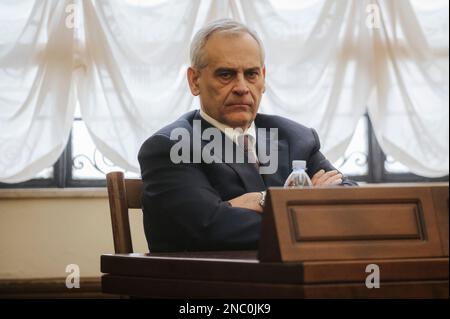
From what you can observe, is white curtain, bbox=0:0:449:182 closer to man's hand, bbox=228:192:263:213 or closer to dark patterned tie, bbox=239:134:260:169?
dark patterned tie, bbox=239:134:260:169

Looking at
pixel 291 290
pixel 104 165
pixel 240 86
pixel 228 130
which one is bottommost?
pixel 291 290

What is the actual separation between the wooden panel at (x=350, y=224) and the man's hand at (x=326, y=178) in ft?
3.46

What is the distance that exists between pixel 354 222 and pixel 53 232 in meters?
3.48

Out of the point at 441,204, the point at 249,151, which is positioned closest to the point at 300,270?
the point at 441,204

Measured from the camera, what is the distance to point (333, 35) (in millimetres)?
4695

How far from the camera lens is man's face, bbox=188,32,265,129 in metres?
2.61

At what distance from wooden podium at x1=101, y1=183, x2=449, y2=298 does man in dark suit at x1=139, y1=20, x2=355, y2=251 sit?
0.57m

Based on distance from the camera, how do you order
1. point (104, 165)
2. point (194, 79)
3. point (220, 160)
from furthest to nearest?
1. point (104, 165)
2. point (194, 79)
3. point (220, 160)

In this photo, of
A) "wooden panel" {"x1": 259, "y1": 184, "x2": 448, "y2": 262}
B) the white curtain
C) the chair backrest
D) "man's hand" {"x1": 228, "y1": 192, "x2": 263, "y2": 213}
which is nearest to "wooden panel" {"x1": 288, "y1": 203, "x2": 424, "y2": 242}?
"wooden panel" {"x1": 259, "y1": 184, "x2": 448, "y2": 262}

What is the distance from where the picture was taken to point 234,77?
2.62m

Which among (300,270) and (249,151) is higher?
(249,151)

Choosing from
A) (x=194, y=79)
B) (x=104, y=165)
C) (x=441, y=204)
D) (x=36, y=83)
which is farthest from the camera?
(x=104, y=165)

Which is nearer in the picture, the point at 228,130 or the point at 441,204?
the point at 441,204

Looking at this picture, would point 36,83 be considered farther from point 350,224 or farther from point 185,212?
point 350,224
